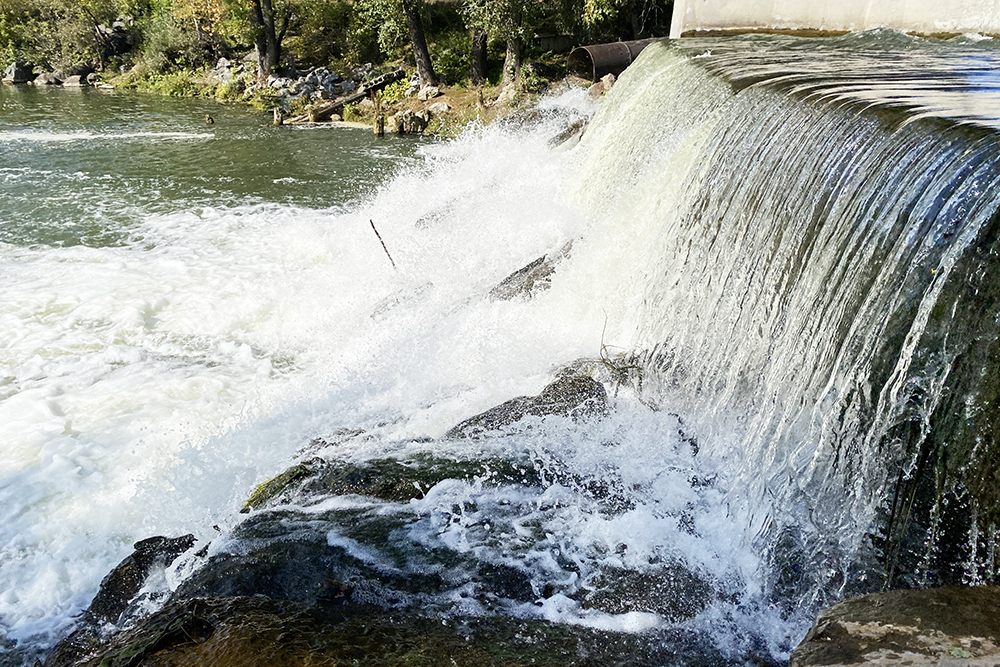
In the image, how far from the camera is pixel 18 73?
28500 millimetres

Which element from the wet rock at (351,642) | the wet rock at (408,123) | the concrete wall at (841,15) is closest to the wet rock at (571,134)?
the concrete wall at (841,15)

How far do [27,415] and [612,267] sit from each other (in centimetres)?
524

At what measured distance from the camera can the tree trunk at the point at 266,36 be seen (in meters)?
22.1

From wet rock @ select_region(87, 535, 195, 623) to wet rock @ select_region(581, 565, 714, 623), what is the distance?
92.0 inches

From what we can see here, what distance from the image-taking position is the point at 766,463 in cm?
404

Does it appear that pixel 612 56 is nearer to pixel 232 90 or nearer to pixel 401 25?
pixel 401 25

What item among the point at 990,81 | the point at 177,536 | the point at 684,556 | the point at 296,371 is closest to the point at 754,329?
the point at 684,556

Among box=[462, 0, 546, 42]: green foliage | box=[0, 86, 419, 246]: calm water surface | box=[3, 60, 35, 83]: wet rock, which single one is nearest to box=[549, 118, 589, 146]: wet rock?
box=[0, 86, 419, 246]: calm water surface

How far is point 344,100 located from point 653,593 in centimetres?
1802

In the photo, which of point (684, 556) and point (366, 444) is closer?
point (684, 556)

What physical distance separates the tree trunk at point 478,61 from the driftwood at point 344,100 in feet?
8.76

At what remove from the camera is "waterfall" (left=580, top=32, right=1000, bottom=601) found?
3098 mm

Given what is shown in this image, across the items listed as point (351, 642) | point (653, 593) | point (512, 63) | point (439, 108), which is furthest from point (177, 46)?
point (653, 593)

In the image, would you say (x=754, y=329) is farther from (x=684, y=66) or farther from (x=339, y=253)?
(x=339, y=253)
